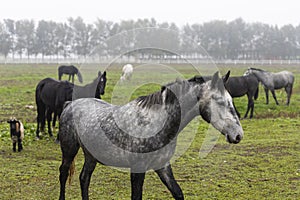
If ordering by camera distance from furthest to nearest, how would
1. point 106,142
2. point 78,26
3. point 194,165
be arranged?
point 78,26 < point 194,165 < point 106,142

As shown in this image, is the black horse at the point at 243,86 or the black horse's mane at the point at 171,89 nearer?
the black horse's mane at the point at 171,89

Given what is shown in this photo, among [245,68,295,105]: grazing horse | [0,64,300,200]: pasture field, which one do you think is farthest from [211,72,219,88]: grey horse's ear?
[245,68,295,105]: grazing horse

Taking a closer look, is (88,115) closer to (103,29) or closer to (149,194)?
(149,194)

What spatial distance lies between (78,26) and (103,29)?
58.6ft

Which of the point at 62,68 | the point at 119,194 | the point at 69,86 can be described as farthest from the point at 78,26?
the point at 119,194

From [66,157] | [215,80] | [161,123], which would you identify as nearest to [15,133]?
[66,157]

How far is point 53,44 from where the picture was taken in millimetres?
71875

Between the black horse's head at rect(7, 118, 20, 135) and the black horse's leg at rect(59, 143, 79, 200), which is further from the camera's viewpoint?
the black horse's head at rect(7, 118, 20, 135)

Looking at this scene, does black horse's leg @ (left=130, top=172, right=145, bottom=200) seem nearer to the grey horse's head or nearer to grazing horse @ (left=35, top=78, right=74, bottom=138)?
the grey horse's head

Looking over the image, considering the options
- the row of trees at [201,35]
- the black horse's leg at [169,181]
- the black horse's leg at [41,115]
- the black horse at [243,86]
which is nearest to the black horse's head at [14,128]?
the black horse's leg at [41,115]

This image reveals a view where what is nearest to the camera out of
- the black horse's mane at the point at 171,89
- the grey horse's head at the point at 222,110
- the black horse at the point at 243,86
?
the grey horse's head at the point at 222,110

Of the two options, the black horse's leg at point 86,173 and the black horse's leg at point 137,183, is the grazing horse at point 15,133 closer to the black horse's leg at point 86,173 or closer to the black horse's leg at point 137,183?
the black horse's leg at point 86,173

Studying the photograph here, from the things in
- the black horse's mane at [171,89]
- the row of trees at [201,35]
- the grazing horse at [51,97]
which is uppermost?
the row of trees at [201,35]

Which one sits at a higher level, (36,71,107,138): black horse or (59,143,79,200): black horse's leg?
(36,71,107,138): black horse
